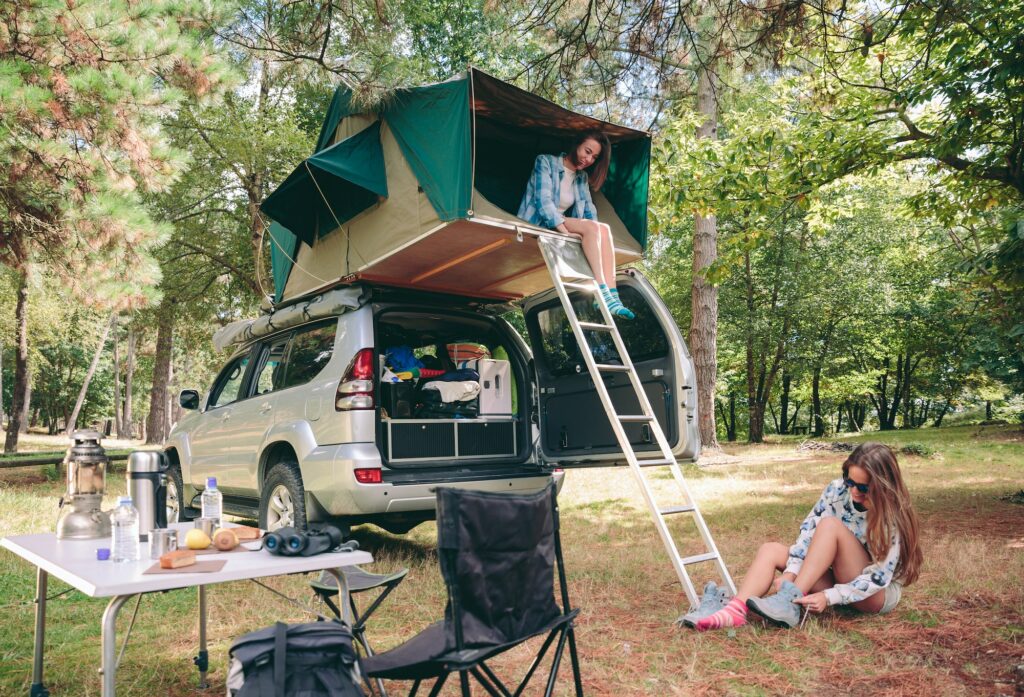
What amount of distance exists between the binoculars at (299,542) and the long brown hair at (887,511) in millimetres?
2705

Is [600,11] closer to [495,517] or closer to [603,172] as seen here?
[603,172]

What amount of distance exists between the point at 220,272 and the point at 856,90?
1104 centimetres

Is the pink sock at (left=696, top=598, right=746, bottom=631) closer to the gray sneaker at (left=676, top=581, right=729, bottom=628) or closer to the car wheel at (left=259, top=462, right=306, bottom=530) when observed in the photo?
the gray sneaker at (left=676, top=581, right=729, bottom=628)

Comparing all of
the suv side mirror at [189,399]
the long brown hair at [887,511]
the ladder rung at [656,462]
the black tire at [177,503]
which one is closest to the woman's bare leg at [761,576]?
the long brown hair at [887,511]

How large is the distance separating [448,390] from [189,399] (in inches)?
→ 112

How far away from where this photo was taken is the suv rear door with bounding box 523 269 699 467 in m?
5.11

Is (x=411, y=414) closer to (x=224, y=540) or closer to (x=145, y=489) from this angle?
(x=145, y=489)

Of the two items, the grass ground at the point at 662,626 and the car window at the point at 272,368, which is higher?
the car window at the point at 272,368

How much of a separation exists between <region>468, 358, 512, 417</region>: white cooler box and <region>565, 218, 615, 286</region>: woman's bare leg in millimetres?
1076

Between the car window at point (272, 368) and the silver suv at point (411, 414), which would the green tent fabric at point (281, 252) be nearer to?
the silver suv at point (411, 414)

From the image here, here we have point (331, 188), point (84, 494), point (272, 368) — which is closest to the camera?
point (84, 494)

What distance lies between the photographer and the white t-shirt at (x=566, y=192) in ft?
18.4

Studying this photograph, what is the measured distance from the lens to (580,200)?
570 centimetres

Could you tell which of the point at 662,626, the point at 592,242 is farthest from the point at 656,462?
the point at 592,242
